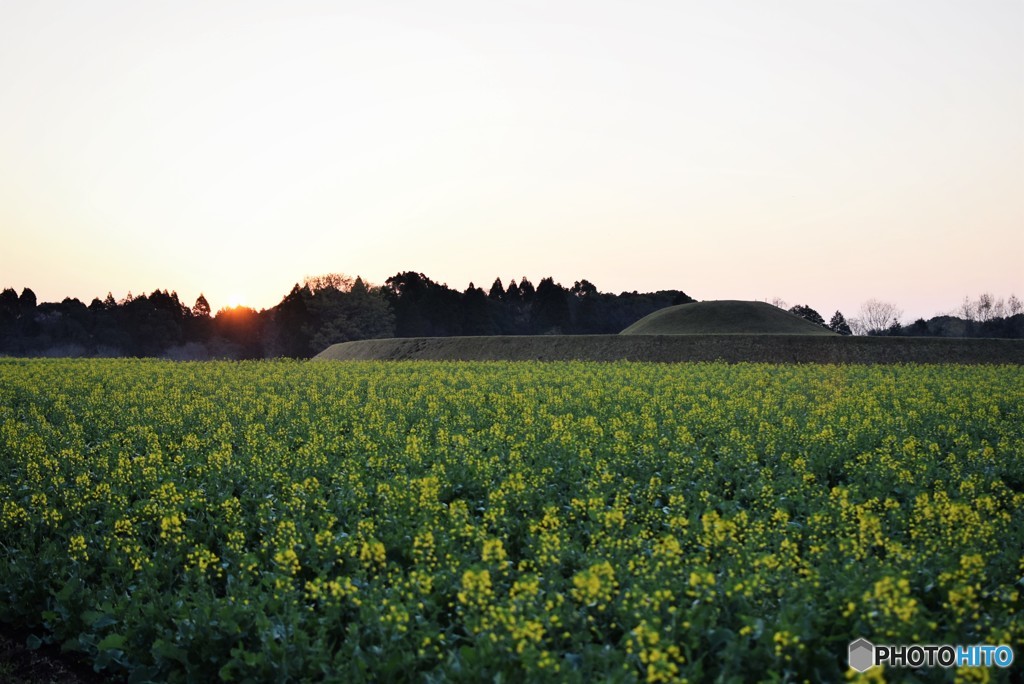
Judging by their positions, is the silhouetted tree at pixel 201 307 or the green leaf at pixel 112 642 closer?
the green leaf at pixel 112 642

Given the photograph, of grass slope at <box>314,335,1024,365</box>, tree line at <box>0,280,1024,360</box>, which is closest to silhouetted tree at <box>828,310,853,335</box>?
tree line at <box>0,280,1024,360</box>

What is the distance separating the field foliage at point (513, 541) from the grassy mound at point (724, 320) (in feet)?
217

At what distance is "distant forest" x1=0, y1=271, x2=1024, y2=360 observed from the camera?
94625mm

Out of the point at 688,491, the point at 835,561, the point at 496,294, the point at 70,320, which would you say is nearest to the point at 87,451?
the point at 688,491

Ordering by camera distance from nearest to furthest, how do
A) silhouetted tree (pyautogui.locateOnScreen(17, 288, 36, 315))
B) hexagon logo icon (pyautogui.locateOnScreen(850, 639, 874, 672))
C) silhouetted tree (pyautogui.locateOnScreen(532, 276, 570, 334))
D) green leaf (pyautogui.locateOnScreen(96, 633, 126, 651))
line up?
hexagon logo icon (pyautogui.locateOnScreen(850, 639, 874, 672)), green leaf (pyautogui.locateOnScreen(96, 633, 126, 651)), silhouetted tree (pyautogui.locateOnScreen(17, 288, 36, 315)), silhouetted tree (pyautogui.locateOnScreen(532, 276, 570, 334))

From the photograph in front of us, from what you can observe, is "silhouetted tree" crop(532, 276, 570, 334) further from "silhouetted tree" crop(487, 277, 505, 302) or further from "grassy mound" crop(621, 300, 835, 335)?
Result: "grassy mound" crop(621, 300, 835, 335)

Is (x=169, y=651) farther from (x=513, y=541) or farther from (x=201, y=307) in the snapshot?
(x=201, y=307)

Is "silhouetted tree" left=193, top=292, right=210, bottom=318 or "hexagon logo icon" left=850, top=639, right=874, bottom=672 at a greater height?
"silhouetted tree" left=193, top=292, right=210, bottom=318

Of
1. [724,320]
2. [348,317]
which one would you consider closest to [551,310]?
[348,317]

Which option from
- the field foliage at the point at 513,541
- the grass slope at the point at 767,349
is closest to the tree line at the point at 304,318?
the grass slope at the point at 767,349

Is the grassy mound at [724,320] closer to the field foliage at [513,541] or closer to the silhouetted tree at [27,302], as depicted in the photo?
the field foliage at [513,541]

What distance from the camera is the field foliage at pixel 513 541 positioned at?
19.1 feet

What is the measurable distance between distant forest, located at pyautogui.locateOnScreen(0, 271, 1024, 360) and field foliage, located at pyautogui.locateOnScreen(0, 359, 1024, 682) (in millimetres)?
88404

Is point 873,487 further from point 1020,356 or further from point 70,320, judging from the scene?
point 70,320
